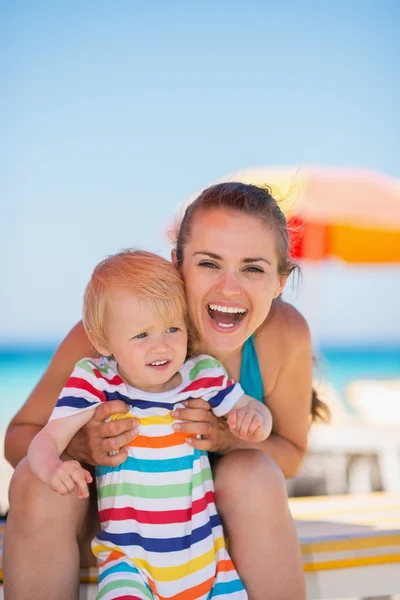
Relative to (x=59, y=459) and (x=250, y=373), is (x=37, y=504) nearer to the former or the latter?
(x=59, y=459)

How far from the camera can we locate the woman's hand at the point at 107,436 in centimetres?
216

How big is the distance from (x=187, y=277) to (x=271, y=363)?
0.54 meters

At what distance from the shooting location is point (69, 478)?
1981 mm

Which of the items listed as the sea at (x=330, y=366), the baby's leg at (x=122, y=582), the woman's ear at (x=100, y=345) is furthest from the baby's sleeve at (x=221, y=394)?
the sea at (x=330, y=366)

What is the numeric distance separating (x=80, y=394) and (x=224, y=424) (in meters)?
0.50

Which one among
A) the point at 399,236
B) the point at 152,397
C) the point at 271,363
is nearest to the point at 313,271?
the point at 399,236

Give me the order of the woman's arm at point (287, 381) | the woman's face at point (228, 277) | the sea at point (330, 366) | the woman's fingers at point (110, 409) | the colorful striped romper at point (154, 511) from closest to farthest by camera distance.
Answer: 1. the colorful striped romper at point (154, 511)
2. the woman's fingers at point (110, 409)
3. the woman's face at point (228, 277)
4. the woman's arm at point (287, 381)
5. the sea at point (330, 366)

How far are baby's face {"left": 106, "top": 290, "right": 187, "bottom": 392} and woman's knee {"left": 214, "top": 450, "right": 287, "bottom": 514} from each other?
13.4 inches

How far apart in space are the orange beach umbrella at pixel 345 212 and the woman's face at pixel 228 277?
17.0 feet

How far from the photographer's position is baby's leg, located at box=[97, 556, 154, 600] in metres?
2.02

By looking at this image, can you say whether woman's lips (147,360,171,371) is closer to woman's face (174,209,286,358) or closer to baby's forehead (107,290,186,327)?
baby's forehead (107,290,186,327)

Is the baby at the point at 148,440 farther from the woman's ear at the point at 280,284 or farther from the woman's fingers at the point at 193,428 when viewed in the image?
Result: the woman's ear at the point at 280,284

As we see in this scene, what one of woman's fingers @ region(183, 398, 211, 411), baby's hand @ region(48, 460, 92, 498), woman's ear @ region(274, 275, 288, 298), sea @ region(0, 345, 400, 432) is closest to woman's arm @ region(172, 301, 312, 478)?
woman's ear @ region(274, 275, 288, 298)

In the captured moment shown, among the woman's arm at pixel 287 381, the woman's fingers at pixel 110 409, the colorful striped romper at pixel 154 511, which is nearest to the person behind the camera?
the colorful striped romper at pixel 154 511
